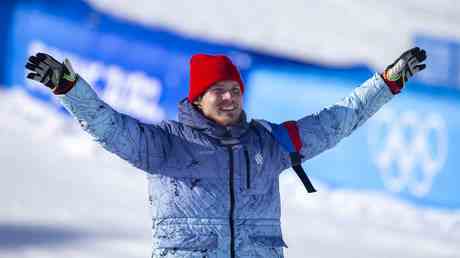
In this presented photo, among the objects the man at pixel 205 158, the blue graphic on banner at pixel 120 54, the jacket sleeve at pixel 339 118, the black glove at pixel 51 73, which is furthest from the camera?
the blue graphic on banner at pixel 120 54

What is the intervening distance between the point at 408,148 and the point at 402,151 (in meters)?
0.07

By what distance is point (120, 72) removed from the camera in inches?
498

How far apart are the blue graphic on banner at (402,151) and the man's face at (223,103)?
6.38 metres

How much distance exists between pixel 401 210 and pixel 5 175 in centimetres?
393

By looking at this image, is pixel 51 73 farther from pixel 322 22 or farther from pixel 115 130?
pixel 322 22

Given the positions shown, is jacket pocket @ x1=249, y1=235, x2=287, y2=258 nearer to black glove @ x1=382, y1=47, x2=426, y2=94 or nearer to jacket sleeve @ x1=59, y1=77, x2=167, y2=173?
jacket sleeve @ x1=59, y1=77, x2=167, y2=173

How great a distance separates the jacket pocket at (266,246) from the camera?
375cm

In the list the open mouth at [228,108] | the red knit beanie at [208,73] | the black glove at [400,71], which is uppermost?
the black glove at [400,71]

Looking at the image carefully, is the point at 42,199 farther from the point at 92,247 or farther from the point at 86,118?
the point at 86,118

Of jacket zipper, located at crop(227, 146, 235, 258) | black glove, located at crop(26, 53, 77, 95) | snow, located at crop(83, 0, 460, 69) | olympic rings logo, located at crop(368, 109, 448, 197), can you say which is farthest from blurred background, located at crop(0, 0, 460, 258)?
snow, located at crop(83, 0, 460, 69)

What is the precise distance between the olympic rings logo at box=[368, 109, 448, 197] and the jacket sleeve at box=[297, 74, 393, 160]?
19.7ft

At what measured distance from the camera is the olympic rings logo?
10.0 metres

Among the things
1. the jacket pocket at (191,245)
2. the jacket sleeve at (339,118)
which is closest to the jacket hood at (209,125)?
the jacket sleeve at (339,118)

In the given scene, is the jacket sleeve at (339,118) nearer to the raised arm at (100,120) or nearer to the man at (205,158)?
the man at (205,158)
